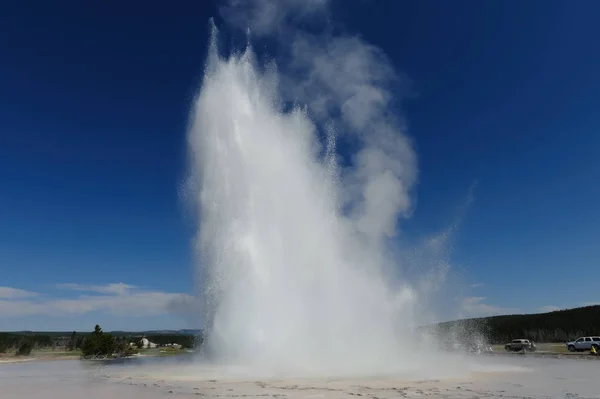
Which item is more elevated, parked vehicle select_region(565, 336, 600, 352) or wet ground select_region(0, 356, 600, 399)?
parked vehicle select_region(565, 336, 600, 352)

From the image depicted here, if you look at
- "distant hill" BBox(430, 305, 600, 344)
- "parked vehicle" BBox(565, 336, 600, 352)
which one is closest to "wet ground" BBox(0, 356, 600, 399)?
"parked vehicle" BBox(565, 336, 600, 352)

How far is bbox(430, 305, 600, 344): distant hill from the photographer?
8535 cm

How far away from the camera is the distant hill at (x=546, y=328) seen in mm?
85350

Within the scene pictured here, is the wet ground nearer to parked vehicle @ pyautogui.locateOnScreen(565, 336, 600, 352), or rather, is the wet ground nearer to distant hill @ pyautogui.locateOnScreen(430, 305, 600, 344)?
parked vehicle @ pyautogui.locateOnScreen(565, 336, 600, 352)

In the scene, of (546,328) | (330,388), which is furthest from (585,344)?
(546,328)

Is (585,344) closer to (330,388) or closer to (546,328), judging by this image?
(330,388)

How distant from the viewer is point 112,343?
2448 inches

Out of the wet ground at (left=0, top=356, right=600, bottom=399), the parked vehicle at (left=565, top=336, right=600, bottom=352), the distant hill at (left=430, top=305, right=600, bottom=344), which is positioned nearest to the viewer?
the wet ground at (left=0, top=356, right=600, bottom=399)

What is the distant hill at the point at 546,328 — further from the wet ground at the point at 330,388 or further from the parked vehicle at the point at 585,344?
the wet ground at the point at 330,388

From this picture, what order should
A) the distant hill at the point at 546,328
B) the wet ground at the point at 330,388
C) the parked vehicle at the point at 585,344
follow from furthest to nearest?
the distant hill at the point at 546,328 → the parked vehicle at the point at 585,344 → the wet ground at the point at 330,388

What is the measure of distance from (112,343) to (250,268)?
41245 mm

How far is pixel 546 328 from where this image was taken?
4316 inches

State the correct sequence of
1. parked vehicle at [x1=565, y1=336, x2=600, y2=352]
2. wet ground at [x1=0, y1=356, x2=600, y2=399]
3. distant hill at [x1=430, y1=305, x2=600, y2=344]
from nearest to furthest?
wet ground at [x1=0, y1=356, x2=600, y2=399], parked vehicle at [x1=565, y1=336, x2=600, y2=352], distant hill at [x1=430, y1=305, x2=600, y2=344]


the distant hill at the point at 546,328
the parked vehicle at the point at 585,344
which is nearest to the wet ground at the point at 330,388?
the parked vehicle at the point at 585,344
